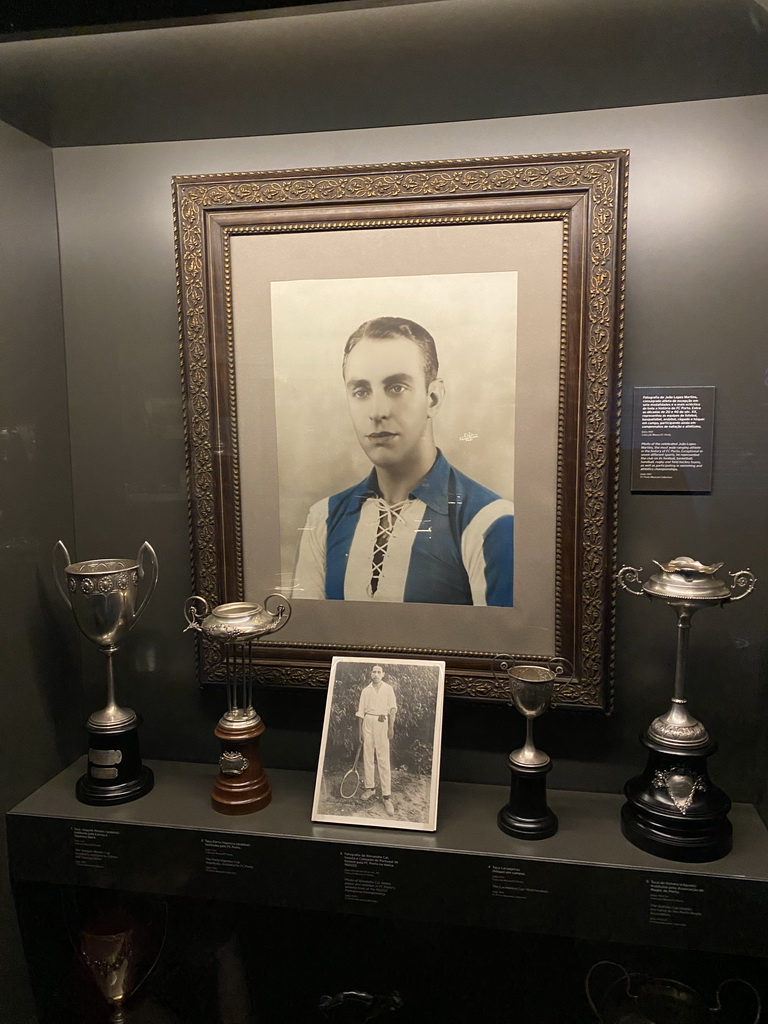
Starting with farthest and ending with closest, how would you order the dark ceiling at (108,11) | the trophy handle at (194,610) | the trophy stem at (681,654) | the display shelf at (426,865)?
the trophy handle at (194,610) < the trophy stem at (681,654) < the display shelf at (426,865) < the dark ceiling at (108,11)

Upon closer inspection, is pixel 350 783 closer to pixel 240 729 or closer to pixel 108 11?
pixel 240 729

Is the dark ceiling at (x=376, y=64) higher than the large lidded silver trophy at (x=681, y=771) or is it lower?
higher

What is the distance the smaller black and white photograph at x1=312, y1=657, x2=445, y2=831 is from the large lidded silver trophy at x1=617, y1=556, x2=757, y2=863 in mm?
391

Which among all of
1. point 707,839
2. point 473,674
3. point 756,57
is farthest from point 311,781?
point 756,57

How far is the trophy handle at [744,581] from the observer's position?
4.61 feet

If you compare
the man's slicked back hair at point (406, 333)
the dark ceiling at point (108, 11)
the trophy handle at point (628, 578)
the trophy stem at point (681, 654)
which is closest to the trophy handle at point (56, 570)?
the man's slicked back hair at point (406, 333)

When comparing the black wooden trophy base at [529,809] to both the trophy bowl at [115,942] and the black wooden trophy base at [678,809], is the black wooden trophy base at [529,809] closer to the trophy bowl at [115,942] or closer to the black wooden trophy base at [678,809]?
the black wooden trophy base at [678,809]

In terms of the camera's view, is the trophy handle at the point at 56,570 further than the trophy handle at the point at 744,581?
Yes

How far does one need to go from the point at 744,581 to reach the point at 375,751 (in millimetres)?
788

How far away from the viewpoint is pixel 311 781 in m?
1.69

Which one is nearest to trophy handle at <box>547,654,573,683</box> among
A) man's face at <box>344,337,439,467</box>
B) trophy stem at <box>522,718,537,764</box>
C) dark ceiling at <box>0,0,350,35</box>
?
trophy stem at <box>522,718,537,764</box>

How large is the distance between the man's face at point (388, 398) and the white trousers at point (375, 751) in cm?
53

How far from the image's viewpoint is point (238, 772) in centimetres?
157

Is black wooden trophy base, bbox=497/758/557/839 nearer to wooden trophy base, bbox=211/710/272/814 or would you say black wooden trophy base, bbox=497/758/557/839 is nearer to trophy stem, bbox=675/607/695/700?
trophy stem, bbox=675/607/695/700
